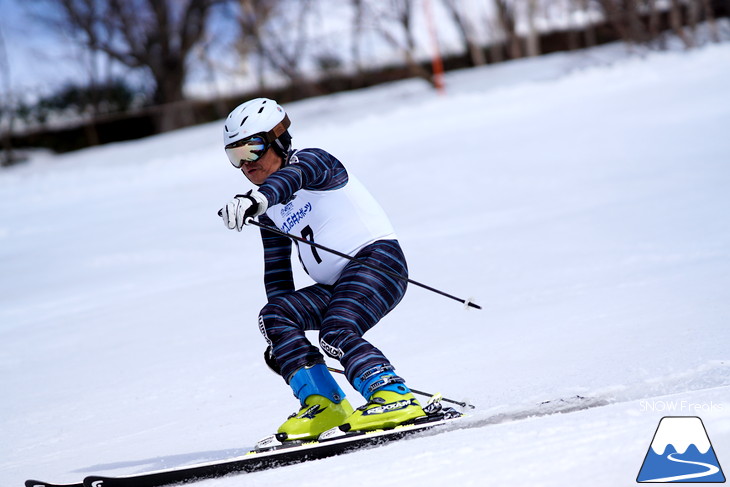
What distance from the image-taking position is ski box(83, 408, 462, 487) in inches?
127

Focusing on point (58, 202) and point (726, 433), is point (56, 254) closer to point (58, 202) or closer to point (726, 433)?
point (58, 202)

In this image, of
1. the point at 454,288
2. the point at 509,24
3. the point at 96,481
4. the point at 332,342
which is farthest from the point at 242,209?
the point at 509,24

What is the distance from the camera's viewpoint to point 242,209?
290cm

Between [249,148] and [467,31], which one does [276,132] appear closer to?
[249,148]

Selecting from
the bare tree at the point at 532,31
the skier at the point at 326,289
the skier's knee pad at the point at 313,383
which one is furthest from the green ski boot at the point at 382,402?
the bare tree at the point at 532,31

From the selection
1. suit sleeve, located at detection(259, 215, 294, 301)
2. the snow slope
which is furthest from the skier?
the snow slope

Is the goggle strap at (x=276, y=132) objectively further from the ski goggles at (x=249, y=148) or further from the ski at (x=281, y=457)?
the ski at (x=281, y=457)

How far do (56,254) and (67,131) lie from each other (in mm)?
12434

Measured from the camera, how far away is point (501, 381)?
4.25 meters

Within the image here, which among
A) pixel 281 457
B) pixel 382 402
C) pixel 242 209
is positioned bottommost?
pixel 281 457

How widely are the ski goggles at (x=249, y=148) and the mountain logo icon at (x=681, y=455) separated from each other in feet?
5.66

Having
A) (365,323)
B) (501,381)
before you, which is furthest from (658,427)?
(501,381)

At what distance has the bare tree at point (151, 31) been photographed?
960 inches

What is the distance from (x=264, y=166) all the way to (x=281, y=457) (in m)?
1.10
